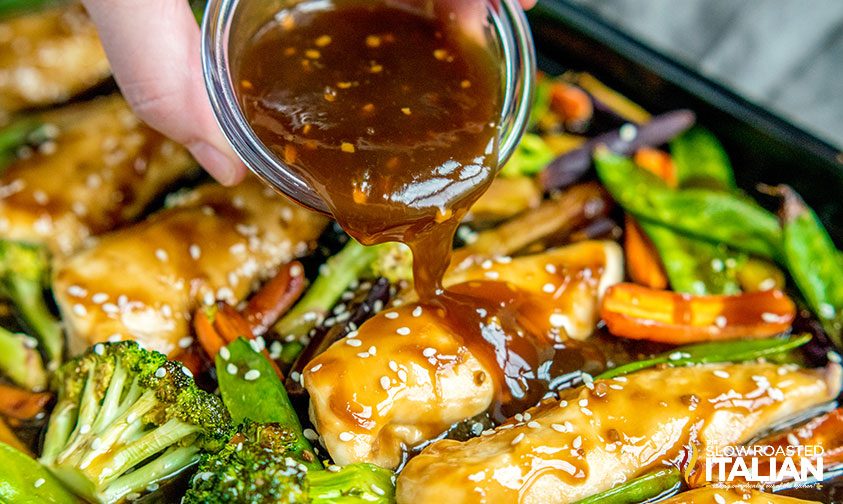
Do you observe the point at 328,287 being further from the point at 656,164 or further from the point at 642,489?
the point at 656,164

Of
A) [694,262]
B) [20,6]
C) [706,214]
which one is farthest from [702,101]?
[20,6]

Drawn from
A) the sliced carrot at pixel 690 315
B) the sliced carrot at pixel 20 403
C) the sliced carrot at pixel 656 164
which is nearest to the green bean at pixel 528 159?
the sliced carrot at pixel 656 164

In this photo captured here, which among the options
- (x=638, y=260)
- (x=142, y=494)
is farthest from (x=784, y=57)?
(x=142, y=494)

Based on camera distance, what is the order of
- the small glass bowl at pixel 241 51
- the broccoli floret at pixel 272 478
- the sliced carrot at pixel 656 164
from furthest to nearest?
the sliced carrot at pixel 656 164 → the small glass bowl at pixel 241 51 → the broccoli floret at pixel 272 478

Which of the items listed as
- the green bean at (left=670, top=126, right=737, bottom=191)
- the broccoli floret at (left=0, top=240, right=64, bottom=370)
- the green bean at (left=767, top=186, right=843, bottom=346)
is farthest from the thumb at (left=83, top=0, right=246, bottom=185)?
the green bean at (left=767, top=186, right=843, bottom=346)

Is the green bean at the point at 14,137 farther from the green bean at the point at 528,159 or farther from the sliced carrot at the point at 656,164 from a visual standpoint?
the sliced carrot at the point at 656,164
